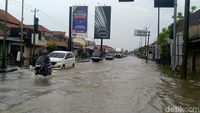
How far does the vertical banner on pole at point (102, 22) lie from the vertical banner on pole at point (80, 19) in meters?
14.4

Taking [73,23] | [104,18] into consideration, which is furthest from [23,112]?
[104,18]

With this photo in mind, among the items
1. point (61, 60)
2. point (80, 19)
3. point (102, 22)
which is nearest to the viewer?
point (61, 60)

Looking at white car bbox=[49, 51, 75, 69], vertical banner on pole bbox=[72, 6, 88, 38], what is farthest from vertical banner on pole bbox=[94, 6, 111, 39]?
white car bbox=[49, 51, 75, 69]

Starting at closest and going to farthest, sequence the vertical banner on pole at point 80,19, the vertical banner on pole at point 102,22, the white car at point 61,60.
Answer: the white car at point 61,60 → the vertical banner on pole at point 80,19 → the vertical banner on pole at point 102,22

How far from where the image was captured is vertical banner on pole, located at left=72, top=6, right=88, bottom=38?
57750 millimetres

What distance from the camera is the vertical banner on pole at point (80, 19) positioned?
2274 inches

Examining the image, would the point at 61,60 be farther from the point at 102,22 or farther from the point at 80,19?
the point at 102,22

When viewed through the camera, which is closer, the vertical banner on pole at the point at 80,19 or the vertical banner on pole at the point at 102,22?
the vertical banner on pole at the point at 80,19

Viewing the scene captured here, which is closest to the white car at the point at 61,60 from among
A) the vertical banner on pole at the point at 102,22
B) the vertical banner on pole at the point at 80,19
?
the vertical banner on pole at the point at 80,19

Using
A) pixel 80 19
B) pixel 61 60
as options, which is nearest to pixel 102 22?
pixel 80 19

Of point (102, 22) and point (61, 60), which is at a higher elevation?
point (102, 22)

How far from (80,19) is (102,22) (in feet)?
63.0

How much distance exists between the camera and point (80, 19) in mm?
57875

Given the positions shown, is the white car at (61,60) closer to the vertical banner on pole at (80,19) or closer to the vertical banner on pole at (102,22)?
the vertical banner on pole at (80,19)
